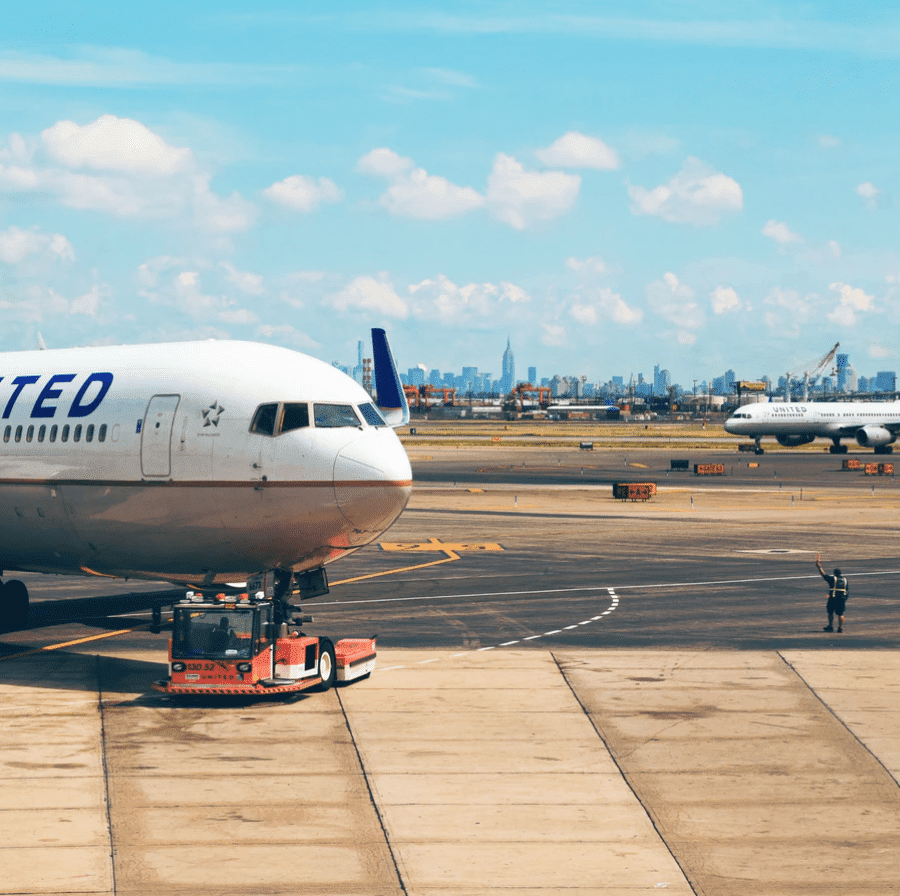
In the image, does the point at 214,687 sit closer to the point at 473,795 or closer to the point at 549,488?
the point at 473,795

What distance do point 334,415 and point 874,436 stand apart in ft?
341

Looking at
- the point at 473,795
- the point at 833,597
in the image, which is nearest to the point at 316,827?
the point at 473,795

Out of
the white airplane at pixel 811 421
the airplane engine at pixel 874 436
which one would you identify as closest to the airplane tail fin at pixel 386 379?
the white airplane at pixel 811 421

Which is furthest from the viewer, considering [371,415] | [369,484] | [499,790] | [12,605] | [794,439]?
[794,439]

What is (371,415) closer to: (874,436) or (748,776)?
(748,776)

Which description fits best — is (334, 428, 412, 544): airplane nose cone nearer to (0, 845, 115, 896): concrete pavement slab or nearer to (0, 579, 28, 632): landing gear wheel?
(0, 845, 115, 896): concrete pavement slab

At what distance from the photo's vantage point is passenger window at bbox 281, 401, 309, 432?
80.9 ft

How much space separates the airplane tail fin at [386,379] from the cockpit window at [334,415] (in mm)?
36610

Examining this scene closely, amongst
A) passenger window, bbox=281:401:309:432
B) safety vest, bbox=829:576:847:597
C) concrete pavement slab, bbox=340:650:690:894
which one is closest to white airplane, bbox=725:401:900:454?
safety vest, bbox=829:576:847:597

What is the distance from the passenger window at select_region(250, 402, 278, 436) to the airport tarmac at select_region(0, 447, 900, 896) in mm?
5350

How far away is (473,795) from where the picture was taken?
1806 centimetres

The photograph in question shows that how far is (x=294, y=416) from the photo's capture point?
2477cm

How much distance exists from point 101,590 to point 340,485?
1835cm

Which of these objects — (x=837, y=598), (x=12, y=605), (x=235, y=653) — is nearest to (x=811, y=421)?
(x=837, y=598)
